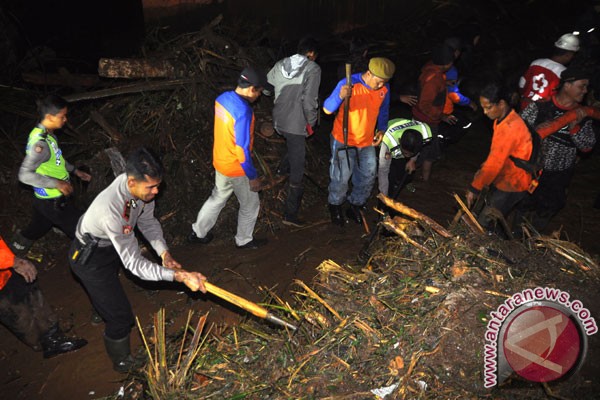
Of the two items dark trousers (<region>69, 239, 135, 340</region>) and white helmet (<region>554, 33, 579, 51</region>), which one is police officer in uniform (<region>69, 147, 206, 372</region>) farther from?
white helmet (<region>554, 33, 579, 51</region>)

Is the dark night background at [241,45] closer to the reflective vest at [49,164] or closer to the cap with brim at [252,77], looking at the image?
the reflective vest at [49,164]

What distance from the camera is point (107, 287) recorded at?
343 cm

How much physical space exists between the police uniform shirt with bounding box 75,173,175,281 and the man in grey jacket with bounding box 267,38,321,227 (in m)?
2.36

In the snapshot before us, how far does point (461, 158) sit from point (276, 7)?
15.5 ft

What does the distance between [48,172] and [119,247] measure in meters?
1.73

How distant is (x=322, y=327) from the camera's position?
10.4 ft

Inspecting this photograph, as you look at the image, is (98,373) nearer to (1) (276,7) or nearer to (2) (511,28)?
(1) (276,7)

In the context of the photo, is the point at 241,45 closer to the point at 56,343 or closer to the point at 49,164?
the point at 49,164

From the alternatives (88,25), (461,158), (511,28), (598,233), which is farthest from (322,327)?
(511,28)

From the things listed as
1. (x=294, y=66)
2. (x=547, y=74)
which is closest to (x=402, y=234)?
(x=294, y=66)

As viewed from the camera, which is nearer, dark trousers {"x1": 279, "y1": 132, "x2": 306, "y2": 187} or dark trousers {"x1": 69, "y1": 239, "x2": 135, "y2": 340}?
dark trousers {"x1": 69, "y1": 239, "x2": 135, "y2": 340}

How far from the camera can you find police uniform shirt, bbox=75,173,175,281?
310 centimetres

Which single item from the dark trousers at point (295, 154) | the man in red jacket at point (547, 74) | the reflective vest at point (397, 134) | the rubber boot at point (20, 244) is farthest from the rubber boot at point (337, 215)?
the rubber boot at point (20, 244)
